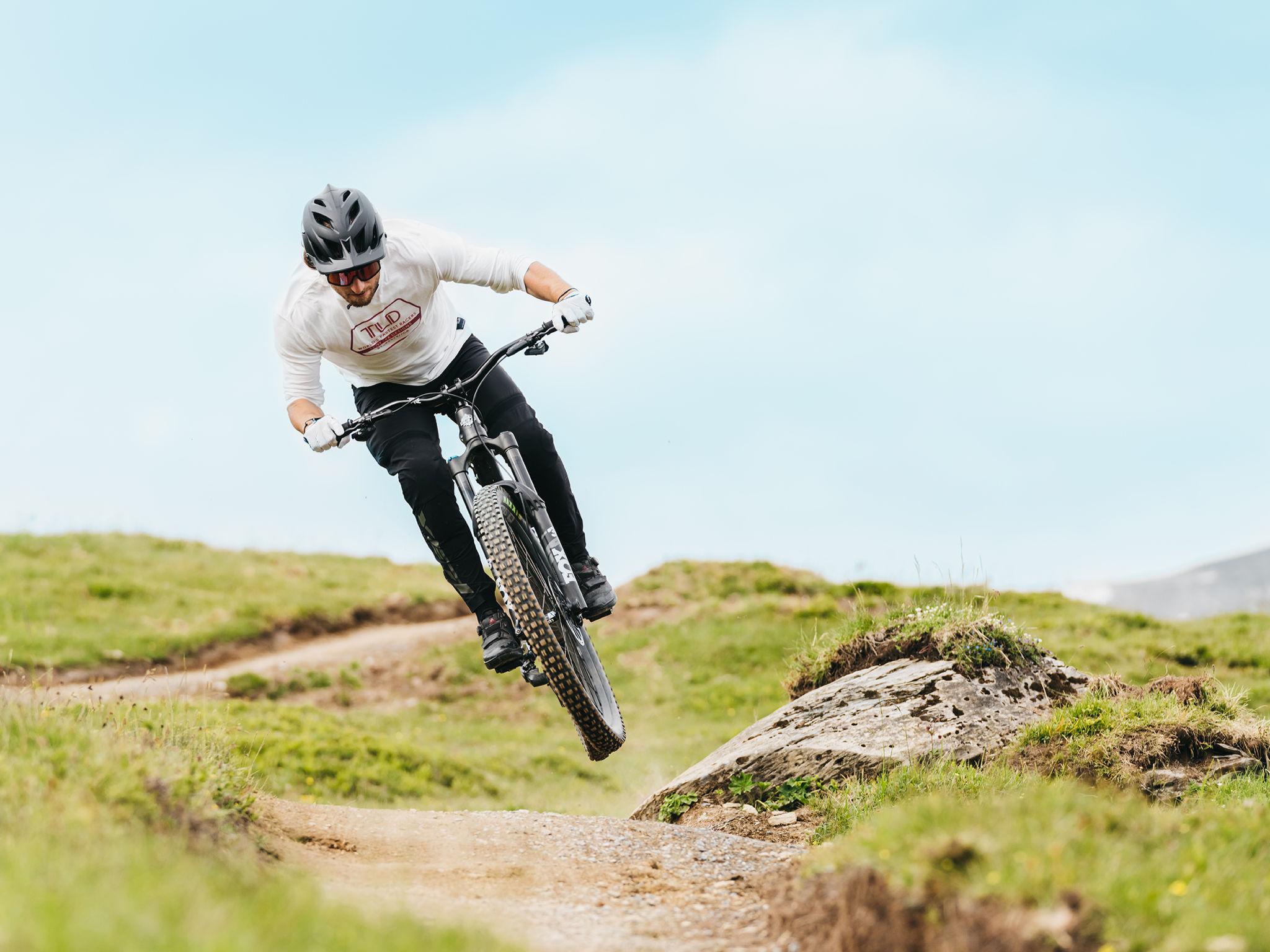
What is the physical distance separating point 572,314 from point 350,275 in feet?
4.68

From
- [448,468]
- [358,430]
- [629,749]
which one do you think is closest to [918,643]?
[448,468]

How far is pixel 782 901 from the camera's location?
4531mm

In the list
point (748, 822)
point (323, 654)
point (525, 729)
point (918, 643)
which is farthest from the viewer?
point (323, 654)

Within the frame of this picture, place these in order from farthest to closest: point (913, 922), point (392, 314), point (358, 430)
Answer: point (392, 314), point (358, 430), point (913, 922)

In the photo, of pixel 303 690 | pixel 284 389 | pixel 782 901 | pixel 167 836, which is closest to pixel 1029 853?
pixel 782 901

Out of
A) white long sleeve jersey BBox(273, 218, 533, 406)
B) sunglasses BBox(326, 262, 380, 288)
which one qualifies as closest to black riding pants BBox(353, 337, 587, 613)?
white long sleeve jersey BBox(273, 218, 533, 406)

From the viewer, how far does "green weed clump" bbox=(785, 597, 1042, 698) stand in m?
8.56

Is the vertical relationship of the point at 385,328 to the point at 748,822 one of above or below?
above

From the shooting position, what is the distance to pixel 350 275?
6.89 m

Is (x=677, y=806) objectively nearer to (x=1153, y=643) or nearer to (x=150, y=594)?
(x=1153, y=643)

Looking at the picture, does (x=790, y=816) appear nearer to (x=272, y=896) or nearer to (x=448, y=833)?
(x=448, y=833)

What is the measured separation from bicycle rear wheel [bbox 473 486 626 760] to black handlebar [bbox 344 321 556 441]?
813 millimetres

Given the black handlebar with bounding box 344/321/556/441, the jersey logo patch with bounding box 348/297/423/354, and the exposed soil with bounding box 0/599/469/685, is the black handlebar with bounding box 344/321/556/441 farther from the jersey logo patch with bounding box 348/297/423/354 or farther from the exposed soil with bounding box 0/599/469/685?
the exposed soil with bounding box 0/599/469/685

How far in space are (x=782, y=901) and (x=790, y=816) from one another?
282 cm
